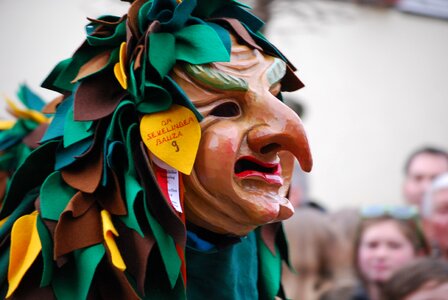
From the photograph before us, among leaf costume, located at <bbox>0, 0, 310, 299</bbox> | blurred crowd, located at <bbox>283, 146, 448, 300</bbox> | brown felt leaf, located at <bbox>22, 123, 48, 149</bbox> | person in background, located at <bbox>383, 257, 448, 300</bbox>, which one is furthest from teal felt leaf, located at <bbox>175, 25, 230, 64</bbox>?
blurred crowd, located at <bbox>283, 146, 448, 300</bbox>

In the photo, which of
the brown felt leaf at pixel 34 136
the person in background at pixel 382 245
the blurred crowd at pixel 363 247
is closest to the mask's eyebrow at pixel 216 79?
the brown felt leaf at pixel 34 136

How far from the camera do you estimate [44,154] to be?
1.43 meters

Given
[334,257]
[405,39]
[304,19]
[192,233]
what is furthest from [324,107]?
[192,233]

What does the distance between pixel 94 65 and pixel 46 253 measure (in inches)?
12.6

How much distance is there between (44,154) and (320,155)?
556cm

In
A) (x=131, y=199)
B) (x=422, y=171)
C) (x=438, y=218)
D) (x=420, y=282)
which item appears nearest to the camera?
(x=131, y=199)

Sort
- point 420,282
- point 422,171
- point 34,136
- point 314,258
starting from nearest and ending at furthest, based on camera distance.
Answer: point 34,136, point 420,282, point 314,258, point 422,171

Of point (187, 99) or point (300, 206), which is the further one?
point (300, 206)

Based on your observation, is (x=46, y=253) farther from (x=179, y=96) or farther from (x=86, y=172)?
(x=179, y=96)

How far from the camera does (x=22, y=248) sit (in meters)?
1.35

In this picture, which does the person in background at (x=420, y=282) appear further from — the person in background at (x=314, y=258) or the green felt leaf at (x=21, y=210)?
the green felt leaf at (x=21, y=210)

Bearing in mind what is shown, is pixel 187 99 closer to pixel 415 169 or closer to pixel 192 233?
pixel 192 233

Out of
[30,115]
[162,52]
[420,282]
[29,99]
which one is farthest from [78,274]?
[420,282]

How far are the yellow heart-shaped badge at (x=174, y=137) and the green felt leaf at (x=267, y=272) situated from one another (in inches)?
13.5
